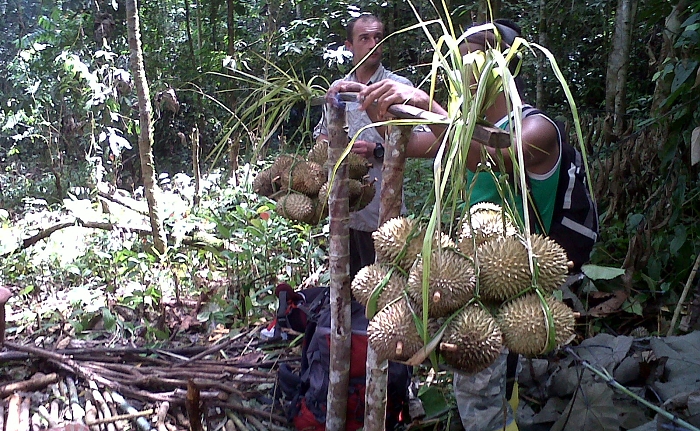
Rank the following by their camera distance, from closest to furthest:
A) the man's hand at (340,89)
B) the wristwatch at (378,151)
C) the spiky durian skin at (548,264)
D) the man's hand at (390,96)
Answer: the spiky durian skin at (548,264) < the man's hand at (390,96) < the man's hand at (340,89) < the wristwatch at (378,151)

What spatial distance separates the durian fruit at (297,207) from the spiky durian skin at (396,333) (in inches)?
38.7

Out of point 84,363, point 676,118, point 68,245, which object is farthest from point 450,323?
point 68,245

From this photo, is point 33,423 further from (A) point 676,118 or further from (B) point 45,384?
(A) point 676,118

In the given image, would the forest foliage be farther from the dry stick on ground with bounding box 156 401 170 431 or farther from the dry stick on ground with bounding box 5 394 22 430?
the dry stick on ground with bounding box 156 401 170 431

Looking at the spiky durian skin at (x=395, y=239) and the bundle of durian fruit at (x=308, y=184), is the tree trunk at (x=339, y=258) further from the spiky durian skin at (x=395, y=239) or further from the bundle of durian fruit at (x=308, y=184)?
the spiky durian skin at (x=395, y=239)

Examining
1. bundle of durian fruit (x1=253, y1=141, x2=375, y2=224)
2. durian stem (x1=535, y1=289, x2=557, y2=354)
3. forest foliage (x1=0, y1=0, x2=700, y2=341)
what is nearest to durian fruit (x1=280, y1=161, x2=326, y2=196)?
bundle of durian fruit (x1=253, y1=141, x2=375, y2=224)

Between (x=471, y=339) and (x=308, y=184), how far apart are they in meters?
1.13

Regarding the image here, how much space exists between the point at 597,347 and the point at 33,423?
2486 millimetres

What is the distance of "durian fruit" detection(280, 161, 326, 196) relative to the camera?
208 cm

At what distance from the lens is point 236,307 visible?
3.72 metres

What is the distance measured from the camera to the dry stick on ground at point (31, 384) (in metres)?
2.68

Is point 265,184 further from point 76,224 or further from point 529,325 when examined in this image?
point 76,224

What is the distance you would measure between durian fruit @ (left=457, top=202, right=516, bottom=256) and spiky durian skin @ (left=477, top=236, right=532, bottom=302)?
39 mm

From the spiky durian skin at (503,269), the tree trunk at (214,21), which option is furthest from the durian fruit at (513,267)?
the tree trunk at (214,21)
